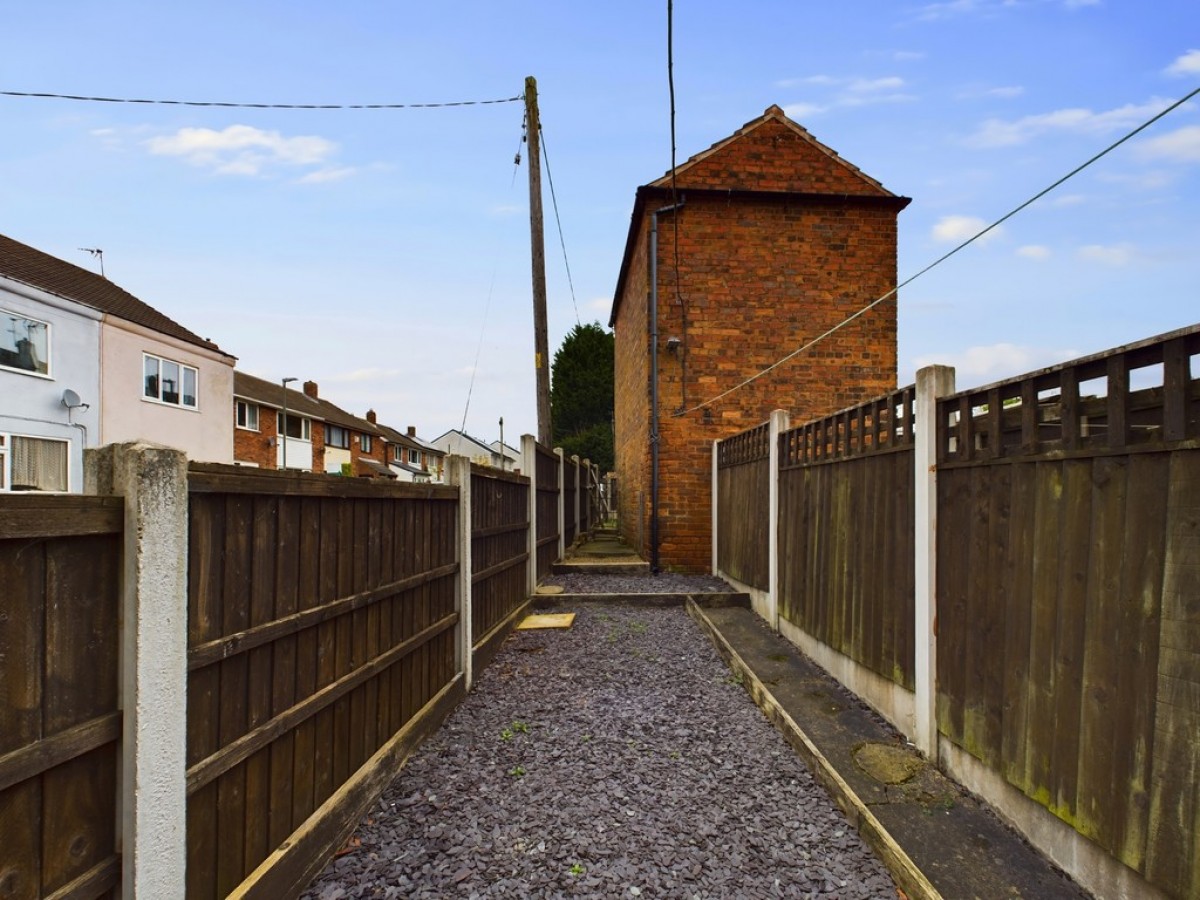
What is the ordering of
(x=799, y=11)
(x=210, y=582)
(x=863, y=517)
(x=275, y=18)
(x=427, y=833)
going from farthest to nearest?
(x=275, y=18) < (x=799, y=11) < (x=863, y=517) < (x=427, y=833) < (x=210, y=582)

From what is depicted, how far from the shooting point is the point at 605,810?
3170 millimetres

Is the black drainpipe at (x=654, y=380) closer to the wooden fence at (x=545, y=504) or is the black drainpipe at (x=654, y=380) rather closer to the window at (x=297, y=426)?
the wooden fence at (x=545, y=504)

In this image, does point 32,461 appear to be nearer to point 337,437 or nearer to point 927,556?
point 927,556

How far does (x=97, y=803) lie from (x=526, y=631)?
5.55 m

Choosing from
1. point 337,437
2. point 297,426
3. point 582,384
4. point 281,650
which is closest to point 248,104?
point 281,650

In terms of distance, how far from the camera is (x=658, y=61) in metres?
7.90

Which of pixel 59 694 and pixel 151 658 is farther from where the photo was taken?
pixel 151 658

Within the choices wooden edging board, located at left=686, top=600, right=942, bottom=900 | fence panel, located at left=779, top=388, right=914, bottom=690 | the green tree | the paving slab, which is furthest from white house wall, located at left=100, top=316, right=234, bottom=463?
the green tree

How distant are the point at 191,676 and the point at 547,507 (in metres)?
8.12

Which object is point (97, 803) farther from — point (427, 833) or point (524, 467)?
point (524, 467)

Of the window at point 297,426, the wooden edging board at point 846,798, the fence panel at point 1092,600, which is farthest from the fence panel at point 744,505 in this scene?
the window at point 297,426

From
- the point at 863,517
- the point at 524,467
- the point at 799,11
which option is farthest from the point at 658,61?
the point at 863,517

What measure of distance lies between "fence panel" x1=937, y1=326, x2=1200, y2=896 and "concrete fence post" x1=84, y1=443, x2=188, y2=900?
2.76 meters

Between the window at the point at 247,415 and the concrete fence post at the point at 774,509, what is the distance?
27.7 metres
